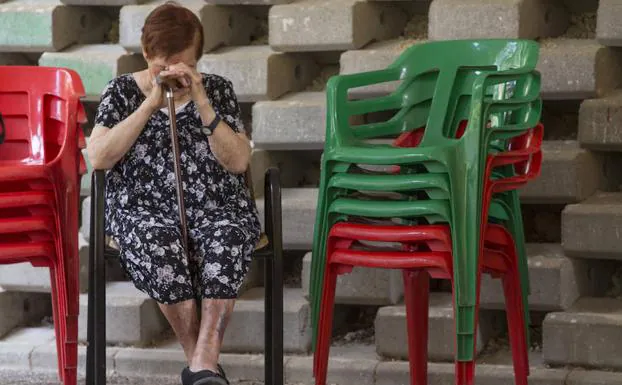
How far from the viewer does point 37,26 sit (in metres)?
5.46

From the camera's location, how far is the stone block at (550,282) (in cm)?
469

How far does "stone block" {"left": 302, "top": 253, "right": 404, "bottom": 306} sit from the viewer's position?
4.93 meters

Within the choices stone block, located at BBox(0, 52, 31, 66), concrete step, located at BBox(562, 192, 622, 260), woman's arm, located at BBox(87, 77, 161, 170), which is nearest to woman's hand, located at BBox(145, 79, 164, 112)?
woman's arm, located at BBox(87, 77, 161, 170)

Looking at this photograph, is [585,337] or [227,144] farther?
[585,337]

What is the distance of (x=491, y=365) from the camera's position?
4777 millimetres

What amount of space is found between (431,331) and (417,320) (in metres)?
0.35

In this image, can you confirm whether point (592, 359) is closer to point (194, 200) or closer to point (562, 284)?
point (562, 284)

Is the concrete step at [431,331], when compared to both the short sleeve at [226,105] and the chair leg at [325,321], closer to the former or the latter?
the chair leg at [325,321]

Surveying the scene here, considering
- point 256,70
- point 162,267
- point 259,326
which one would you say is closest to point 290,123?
point 256,70

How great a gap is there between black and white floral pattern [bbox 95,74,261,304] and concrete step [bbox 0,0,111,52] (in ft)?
3.60

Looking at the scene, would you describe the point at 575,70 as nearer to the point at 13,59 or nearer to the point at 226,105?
the point at 226,105

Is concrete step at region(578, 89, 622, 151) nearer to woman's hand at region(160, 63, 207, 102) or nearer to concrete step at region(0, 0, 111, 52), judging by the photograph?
woman's hand at region(160, 63, 207, 102)

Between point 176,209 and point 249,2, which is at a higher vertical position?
point 249,2

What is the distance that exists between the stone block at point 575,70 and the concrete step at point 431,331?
786 millimetres
